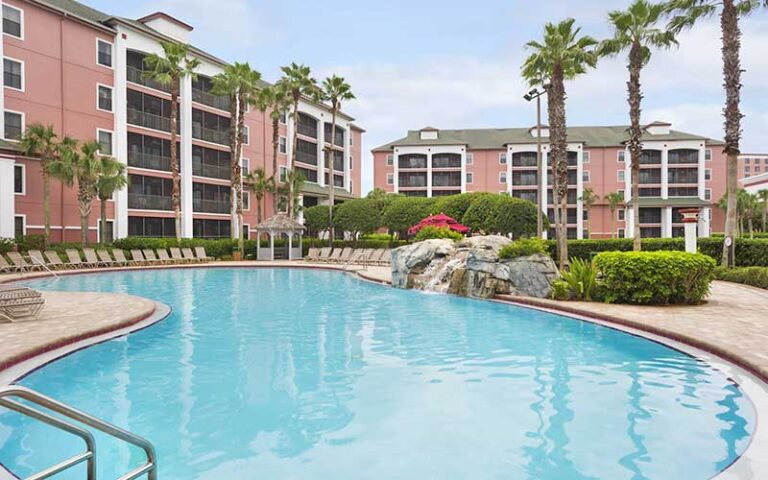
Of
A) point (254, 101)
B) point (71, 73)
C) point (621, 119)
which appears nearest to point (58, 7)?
point (71, 73)

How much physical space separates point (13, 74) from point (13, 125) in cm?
288

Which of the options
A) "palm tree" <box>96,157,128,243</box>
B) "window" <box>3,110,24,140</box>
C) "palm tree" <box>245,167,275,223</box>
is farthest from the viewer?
"palm tree" <box>245,167,275,223</box>

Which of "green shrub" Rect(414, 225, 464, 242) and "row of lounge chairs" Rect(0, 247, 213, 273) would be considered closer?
"green shrub" Rect(414, 225, 464, 242)

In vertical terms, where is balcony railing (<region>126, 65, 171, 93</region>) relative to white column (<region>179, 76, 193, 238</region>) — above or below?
above

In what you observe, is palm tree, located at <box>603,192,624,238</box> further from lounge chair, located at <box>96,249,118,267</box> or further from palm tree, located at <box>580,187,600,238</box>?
lounge chair, located at <box>96,249,118,267</box>

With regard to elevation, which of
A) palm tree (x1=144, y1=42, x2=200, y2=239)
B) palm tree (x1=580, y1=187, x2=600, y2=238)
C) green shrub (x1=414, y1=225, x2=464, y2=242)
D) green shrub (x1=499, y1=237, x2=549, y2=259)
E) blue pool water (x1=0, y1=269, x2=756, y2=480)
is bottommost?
blue pool water (x1=0, y1=269, x2=756, y2=480)

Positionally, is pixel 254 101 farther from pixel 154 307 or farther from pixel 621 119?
pixel 621 119

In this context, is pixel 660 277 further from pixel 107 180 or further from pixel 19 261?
pixel 107 180

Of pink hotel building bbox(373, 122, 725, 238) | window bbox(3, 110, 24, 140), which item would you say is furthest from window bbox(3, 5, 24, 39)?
pink hotel building bbox(373, 122, 725, 238)

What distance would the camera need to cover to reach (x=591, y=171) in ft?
212

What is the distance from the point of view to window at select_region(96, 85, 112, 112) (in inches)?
1305

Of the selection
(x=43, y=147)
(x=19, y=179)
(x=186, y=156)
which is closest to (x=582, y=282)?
(x=43, y=147)

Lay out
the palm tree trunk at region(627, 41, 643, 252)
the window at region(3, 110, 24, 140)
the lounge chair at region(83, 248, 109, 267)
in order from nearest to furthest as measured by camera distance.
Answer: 1. the palm tree trunk at region(627, 41, 643, 252)
2. the lounge chair at region(83, 248, 109, 267)
3. the window at region(3, 110, 24, 140)

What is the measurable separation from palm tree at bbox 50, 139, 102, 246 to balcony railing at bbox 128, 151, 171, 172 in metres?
6.17
